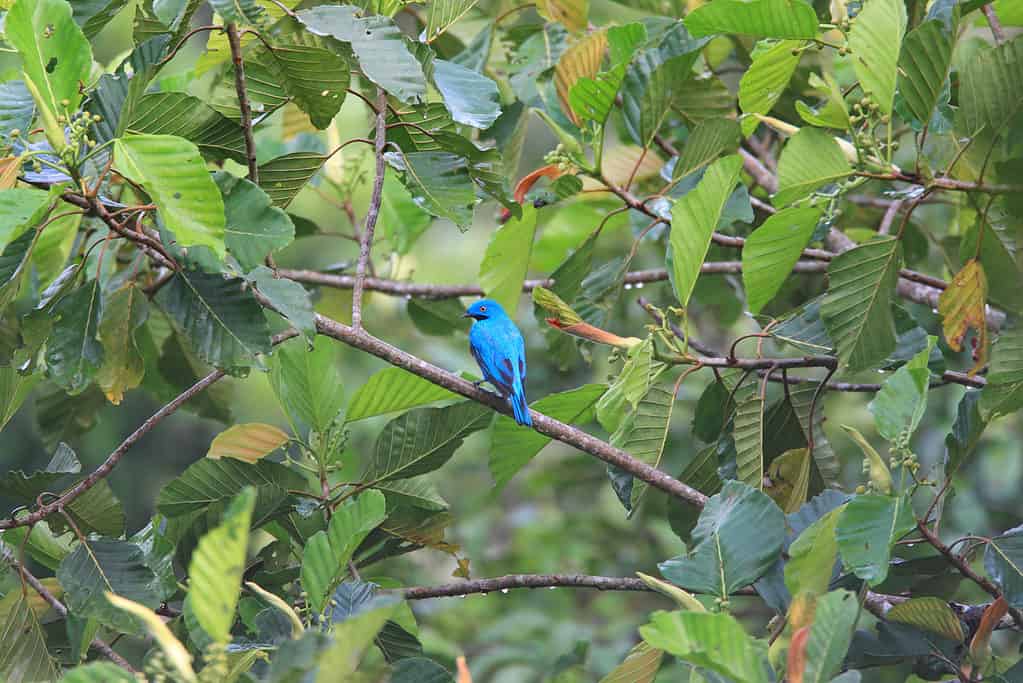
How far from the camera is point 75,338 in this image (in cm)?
219

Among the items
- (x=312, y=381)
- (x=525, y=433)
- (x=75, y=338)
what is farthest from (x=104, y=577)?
(x=525, y=433)

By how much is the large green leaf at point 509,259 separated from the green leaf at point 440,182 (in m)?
0.28

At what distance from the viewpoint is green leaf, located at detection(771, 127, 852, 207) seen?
7.14 feet

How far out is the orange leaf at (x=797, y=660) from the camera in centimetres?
148

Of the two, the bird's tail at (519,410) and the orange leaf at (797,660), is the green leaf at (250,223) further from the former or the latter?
the orange leaf at (797,660)

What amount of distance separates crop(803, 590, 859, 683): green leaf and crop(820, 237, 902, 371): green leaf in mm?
785

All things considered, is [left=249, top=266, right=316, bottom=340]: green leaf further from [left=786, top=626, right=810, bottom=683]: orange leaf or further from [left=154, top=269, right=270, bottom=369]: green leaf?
[left=786, top=626, right=810, bottom=683]: orange leaf

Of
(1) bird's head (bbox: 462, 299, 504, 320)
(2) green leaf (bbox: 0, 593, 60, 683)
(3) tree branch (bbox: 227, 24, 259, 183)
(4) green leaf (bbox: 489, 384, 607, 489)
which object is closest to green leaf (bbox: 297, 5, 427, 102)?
(3) tree branch (bbox: 227, 24, 259, 183)

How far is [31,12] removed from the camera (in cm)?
177

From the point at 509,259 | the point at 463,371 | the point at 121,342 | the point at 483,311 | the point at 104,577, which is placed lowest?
the point at 483,311

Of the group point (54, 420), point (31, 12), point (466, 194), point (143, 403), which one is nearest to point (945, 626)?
point (466, 194)

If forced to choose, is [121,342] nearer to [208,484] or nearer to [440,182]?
[208,484]

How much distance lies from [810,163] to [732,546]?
0.84 meters

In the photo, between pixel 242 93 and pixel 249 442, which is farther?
pixel 249 442
